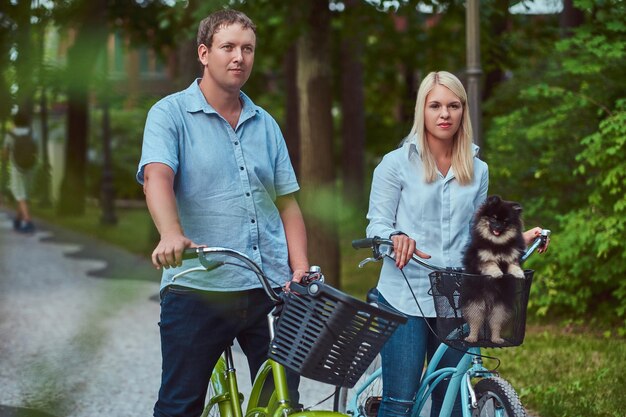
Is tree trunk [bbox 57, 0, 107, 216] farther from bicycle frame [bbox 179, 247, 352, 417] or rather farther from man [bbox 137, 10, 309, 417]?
man [bbox 137, 10, 309, 417]

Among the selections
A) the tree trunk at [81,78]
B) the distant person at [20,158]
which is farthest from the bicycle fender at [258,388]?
the distant person at [20,158]

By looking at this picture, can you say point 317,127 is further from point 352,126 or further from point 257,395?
point 352,126

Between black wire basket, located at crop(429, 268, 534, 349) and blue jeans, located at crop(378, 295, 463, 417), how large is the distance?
18.8 inches

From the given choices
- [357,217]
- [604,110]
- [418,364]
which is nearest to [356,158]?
[357,217]

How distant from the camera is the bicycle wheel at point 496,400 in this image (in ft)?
9.06

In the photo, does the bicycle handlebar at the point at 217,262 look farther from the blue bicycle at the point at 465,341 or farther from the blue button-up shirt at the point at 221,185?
the blue bicycle at the point at 465,341

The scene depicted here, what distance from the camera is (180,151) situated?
2545mm

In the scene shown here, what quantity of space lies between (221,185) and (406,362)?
104cm

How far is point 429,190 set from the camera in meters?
3.09

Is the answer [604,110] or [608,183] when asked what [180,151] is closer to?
[608,183]

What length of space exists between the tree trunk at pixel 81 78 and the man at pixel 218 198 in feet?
4.68

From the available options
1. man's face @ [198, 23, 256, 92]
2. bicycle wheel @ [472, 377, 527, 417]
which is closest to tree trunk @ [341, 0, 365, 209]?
bicycle wheel @ [472, 377, 527, 417]

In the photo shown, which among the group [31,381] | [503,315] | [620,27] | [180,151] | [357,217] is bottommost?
[357,217]

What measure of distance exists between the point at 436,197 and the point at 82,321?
2202 mm
